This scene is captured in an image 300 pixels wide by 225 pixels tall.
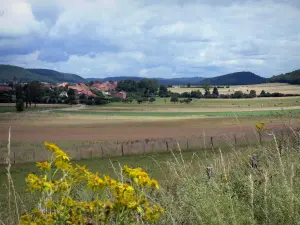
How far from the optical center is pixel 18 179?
2198 centimetres

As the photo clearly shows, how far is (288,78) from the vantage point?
74.0 meters

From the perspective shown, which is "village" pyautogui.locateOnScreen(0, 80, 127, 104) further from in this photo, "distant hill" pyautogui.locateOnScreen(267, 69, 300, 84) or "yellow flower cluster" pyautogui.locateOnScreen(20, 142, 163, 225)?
"yellow flower cluster" pyautogui.locateOnScreen(20, 142, 163, 225)

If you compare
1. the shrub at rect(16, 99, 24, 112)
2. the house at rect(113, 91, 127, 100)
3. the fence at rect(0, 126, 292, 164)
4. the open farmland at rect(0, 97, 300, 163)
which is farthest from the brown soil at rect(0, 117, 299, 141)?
the house at rect(113, 91, 127, 100)

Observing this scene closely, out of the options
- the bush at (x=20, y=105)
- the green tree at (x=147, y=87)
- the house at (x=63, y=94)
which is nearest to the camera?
the bush at (x=20, y=105)

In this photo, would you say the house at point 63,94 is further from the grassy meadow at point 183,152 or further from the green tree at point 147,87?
the green tree at point 147,87

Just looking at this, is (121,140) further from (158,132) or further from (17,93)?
(17,93)

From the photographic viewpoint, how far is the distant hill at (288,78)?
231 ft

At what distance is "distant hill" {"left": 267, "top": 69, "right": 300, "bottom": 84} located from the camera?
231ft

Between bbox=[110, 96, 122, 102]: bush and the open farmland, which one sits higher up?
bbox=[110, 96, 122, 102]: bush

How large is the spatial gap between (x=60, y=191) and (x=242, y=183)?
10.2 feet

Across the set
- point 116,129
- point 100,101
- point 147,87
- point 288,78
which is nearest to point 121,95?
Answer: point 100,101

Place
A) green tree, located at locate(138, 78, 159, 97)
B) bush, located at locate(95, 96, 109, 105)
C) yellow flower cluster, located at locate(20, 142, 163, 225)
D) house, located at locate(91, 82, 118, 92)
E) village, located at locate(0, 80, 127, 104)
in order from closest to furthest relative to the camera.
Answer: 1. yellow flower cluster, located at locate(20, 142, 163, 225)
2. village, located at locate(0, 80, 127, 104)
3. bush, located at locate(95, 96, 109, 105)
4. house, located at locate(91, 82, 118, 92)
5. green tree, located at locate(138, 78, 159, 97)

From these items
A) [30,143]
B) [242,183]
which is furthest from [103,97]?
[242,183]

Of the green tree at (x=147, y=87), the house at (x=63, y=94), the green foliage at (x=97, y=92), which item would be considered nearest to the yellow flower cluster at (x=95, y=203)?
the house at (x=63, y=94)
